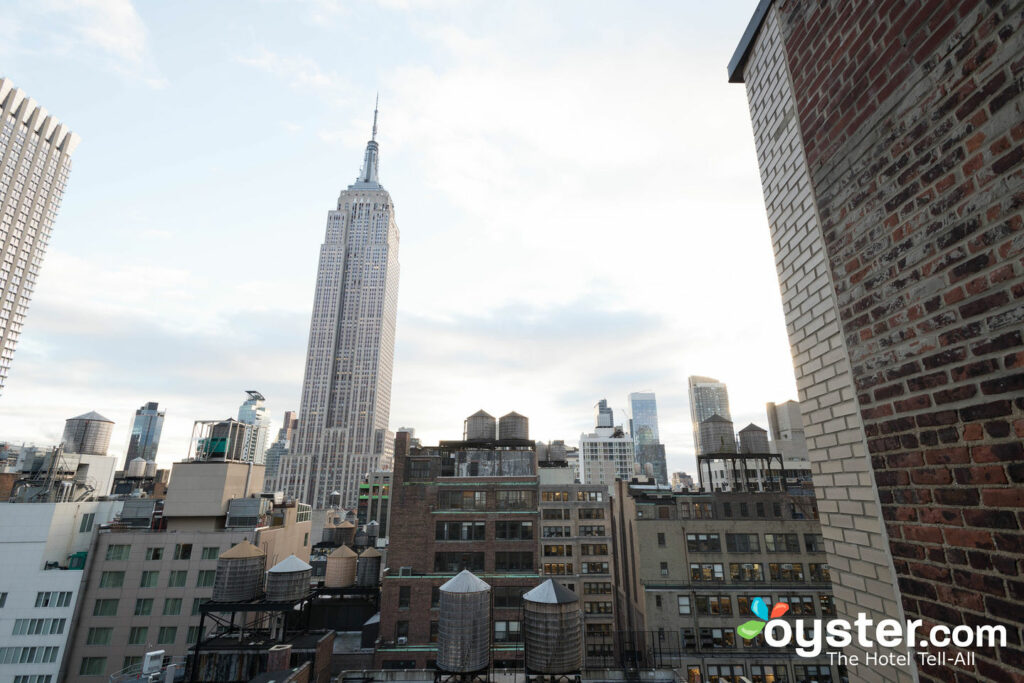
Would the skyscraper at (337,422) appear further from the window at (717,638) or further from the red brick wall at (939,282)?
the red brick wall at (939,282)

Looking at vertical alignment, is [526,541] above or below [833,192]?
below

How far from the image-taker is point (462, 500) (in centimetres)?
4869

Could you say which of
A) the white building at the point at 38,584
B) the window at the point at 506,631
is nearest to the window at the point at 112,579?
the white building at the point at 38,584

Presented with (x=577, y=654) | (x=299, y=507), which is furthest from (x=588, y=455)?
(x=577, y=654)

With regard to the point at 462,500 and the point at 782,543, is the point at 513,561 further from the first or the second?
the point at 782,543

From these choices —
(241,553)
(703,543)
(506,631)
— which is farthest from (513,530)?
(241,553)

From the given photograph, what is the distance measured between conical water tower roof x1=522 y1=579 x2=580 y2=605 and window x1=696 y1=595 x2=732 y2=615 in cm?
2459

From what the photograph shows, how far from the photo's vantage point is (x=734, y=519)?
47.8 meters

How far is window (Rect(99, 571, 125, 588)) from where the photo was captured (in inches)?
1891

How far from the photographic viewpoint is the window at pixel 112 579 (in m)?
48.0

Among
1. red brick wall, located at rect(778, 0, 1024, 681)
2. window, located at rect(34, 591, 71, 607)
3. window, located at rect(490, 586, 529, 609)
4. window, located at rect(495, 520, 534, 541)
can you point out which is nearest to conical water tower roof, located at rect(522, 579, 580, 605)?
window, located at rect(490, 586, 529, 609)

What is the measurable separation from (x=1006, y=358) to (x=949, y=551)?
152 centimetres

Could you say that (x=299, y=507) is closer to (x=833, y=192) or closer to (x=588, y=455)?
(x=833, y=192)

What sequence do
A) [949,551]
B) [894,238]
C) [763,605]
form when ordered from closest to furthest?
[949,551] → [894,238] → [763,605]
